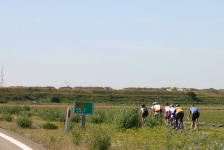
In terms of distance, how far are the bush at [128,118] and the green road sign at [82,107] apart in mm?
4510

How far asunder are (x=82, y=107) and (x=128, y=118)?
17.4 ft

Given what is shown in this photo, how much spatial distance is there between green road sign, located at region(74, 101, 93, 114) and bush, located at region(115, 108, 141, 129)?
4.51 metres

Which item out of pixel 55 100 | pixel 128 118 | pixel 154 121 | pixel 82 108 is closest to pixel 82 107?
pixel 82 108

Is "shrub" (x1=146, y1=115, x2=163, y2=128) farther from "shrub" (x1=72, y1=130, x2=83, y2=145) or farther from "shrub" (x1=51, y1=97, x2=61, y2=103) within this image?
"shrub" (x1=51, y1=97, x2=61, y2=103)

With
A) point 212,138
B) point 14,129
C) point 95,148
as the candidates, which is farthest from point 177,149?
point 14,129

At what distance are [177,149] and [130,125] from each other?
14.5m

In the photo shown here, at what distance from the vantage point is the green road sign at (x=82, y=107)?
67.4 ft

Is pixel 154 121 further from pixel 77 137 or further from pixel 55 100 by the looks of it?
pixel 55 100

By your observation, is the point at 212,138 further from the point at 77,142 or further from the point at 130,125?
the point at 130,125

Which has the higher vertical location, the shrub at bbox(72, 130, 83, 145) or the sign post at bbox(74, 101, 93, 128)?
the sign post at bbox(74, 101, 93, 128)

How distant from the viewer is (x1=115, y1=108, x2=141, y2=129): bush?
25172 millimetres

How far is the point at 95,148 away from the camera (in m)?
13.7

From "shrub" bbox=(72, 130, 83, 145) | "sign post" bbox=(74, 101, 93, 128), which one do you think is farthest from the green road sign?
"shrub" bbox=(72, 130, 83, 145)

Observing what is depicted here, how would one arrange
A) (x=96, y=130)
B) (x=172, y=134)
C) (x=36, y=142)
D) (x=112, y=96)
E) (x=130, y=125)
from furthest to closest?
(x=112, y=96)
(x=130, y=125)
(x=36, y=142)
(x=96, y=130)
(x=172, y=134)
